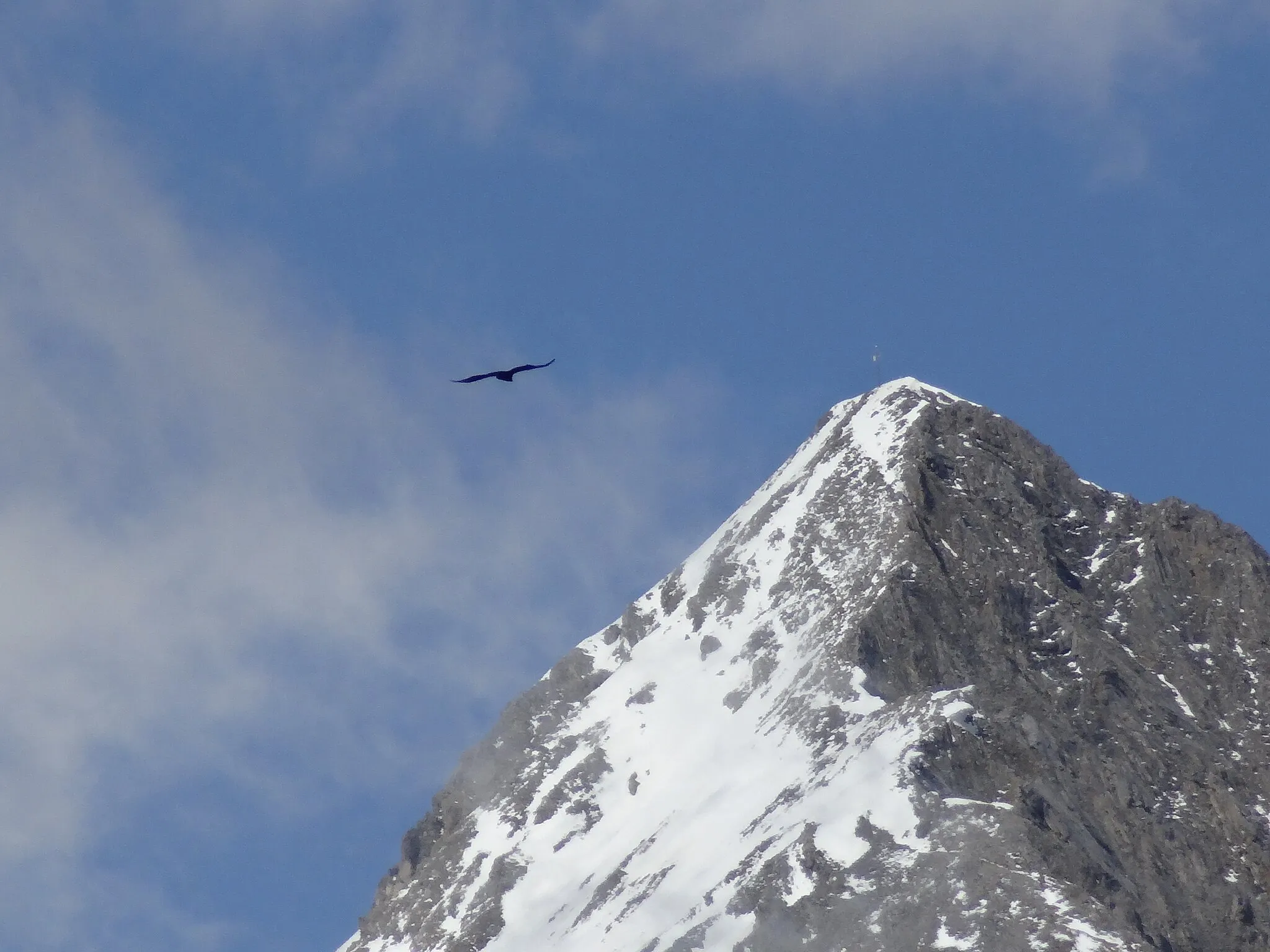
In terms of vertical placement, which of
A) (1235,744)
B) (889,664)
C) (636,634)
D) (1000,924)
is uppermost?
(636,634)

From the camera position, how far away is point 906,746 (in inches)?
5689

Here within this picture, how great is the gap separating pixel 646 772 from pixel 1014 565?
29345 millimetres

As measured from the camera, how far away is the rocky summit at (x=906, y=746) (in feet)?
445

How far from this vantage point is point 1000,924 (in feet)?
422

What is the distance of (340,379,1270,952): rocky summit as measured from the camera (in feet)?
445

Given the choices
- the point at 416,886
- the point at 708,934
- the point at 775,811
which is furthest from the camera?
the point at 416,886

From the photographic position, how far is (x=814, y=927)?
13338cm

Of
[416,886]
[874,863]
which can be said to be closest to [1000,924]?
[874,863]

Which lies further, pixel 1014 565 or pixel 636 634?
pixel 636 634

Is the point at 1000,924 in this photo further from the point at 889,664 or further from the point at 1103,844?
the point at 889,664

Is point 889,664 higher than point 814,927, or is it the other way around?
point 889,664

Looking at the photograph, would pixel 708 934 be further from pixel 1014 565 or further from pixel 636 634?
pixel 636 634

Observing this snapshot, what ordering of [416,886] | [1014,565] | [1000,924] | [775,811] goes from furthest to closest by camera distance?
[416,886], [1014,565], [775,811], [1000,924]

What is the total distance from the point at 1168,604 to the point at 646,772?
38.1m
